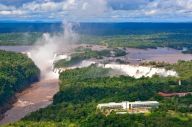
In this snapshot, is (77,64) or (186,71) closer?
(186,71)

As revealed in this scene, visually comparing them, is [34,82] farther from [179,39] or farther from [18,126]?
[179,39]

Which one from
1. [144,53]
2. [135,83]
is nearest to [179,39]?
[144,53]

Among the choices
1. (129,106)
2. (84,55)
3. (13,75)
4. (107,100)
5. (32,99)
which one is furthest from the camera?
(84,55)

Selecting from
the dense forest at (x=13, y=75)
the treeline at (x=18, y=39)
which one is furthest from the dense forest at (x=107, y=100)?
the treeline at (x=18, y=39)

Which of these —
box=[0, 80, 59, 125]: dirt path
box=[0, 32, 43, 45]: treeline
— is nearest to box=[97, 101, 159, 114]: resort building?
box=[0, 80, 59, 125]: dirt path

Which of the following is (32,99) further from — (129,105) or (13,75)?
(129,105)

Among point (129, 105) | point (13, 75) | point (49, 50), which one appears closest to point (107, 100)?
point (129, 105)

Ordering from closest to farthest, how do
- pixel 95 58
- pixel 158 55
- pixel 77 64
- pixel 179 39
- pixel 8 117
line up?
pixel 8 117 < pixel 77 64 < pixel 95 58 < pixel 158 55 < pixel 179 39

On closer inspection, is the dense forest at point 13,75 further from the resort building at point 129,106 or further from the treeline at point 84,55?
the resort building at point 129,106
